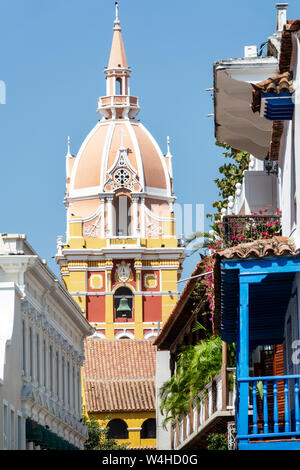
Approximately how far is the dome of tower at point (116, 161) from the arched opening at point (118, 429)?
1066 inches

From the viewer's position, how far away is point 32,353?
141 ft

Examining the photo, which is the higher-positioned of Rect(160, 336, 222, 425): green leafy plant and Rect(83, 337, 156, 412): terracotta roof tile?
Rect(83, 337, 156, 412): terracotta roof tile

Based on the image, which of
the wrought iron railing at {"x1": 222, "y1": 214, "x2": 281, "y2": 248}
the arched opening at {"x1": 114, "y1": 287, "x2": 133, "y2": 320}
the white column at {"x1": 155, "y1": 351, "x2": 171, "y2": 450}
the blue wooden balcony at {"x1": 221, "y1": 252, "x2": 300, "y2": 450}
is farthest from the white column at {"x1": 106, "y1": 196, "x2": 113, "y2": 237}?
the blue wooden balcony at {"x1": 221, "y1": 252, "x2": 300, "y2": 450}

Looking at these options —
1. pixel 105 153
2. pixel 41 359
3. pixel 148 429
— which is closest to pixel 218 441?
pixel 41 359

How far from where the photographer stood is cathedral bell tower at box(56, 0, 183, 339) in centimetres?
10719

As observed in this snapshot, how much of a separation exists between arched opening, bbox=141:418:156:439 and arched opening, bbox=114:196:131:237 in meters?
25.8

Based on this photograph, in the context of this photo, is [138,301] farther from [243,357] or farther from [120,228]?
[243,357]

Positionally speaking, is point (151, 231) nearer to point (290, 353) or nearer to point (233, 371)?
point (233, 371)

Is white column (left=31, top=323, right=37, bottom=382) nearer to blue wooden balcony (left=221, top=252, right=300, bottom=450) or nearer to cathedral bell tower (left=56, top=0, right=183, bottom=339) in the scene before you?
blue wooden balcony (left=221, top=252, right=300, bottom=450)

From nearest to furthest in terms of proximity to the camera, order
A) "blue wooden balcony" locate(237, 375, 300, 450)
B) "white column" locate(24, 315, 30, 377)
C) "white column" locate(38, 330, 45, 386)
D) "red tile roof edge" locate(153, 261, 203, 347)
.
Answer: "blue wooden balcony" locate(237, 375, 300, 450) < "red tile roof edge" locate(153, 261, 203, 347) < "white column" locate(24, 315, 30, 377) < "white column" locate(38, 330, 45, 386)

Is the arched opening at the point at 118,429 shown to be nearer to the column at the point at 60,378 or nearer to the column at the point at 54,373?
the column at the point at 60,378

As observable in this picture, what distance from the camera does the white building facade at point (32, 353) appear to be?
127ft

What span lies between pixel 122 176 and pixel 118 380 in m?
27.2
